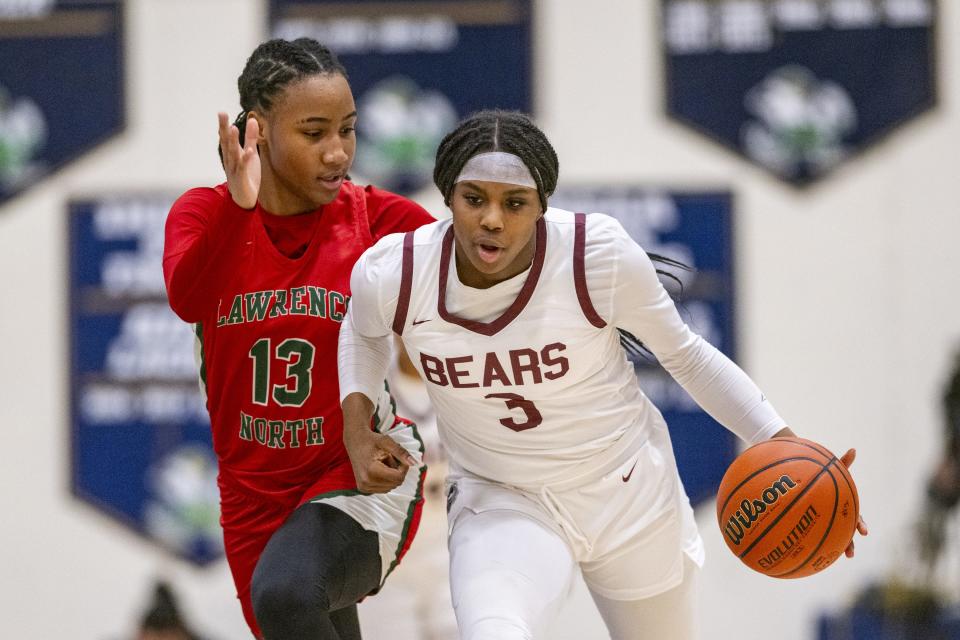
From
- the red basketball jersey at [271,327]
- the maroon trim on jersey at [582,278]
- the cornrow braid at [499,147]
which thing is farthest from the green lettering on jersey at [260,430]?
the maroon trim on jersey at [582,278]

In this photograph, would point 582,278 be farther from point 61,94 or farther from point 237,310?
point 61,94

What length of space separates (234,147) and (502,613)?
1.08 m

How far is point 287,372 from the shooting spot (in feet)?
9.20

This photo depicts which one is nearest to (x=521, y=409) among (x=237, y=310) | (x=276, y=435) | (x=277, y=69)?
(x=276, y=435)

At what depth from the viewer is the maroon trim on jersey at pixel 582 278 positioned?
2598mm

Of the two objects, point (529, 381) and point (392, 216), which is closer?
point (529, 381)

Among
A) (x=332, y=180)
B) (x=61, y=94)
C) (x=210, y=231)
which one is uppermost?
(x=61, y=94)

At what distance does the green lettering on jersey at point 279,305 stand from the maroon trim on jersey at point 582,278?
638 mm

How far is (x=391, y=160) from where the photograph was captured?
5.76 metres

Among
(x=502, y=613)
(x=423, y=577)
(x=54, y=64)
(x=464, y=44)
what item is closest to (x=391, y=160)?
(x=464, y=44)

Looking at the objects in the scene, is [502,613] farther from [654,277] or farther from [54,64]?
[54,64]

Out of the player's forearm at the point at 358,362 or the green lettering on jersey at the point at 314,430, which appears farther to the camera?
the green lettering on jersey at the point at 314,430

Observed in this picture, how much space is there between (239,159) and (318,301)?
357 mm

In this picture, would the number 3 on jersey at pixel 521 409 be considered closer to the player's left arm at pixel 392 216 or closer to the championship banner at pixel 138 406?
the player's left arm at pixel 392 216
